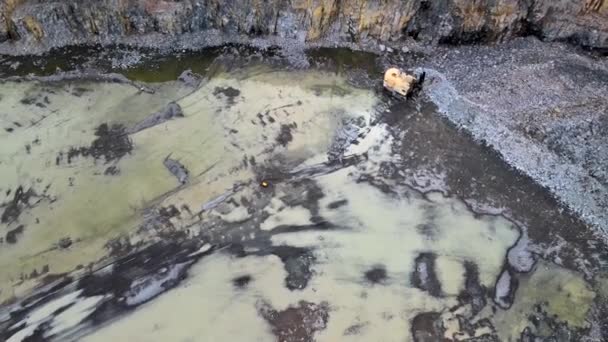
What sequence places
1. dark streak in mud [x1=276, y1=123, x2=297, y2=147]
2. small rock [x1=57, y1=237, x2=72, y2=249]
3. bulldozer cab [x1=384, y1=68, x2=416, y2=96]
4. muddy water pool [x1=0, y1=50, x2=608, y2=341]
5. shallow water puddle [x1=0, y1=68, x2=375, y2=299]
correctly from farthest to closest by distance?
bulldozer cab [x1=384, y1=68, x2=416, y2=96] → dark streak in mud [x1=276, y1=123, x2=297, y2=147] → shallow water puddle [x1=0, y1=68, x2=375, y2=299] → small rock [x1=57, y1=237, x2=72, y2=249] → muddy water pool [x1=0, y1=50, x2=608, y2=341]

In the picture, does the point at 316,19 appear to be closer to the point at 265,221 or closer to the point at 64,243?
the point at 265,221

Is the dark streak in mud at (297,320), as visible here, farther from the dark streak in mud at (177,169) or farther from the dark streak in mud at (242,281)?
the dark streak in mud at (177,169)

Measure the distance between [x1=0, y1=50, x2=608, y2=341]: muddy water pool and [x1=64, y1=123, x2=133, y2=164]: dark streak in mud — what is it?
25 millimetres

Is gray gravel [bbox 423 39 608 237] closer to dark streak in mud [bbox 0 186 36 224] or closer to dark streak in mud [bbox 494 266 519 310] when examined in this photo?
dark streak in mud [bbox 494 266 519 310]

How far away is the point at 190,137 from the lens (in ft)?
28.1

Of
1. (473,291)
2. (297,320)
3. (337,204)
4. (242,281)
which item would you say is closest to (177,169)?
(242,281)

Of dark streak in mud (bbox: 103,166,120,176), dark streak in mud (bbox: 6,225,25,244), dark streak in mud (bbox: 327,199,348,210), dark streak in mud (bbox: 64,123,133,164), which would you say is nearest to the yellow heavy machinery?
dark streak in mud (bbox: 327,199,348,210)

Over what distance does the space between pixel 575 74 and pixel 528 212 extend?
3060 mm

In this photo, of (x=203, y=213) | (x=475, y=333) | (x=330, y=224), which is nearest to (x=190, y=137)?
(x=203, y=213)

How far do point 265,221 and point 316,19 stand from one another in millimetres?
4597

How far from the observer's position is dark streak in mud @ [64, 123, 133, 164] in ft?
27.0

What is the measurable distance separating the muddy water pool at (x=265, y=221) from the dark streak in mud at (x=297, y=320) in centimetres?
2

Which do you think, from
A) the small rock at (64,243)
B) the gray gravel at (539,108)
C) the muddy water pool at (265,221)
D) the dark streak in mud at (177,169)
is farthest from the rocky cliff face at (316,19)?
the small rock at (64,243)

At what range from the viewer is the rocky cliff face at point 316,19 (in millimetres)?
Answer: 9414
